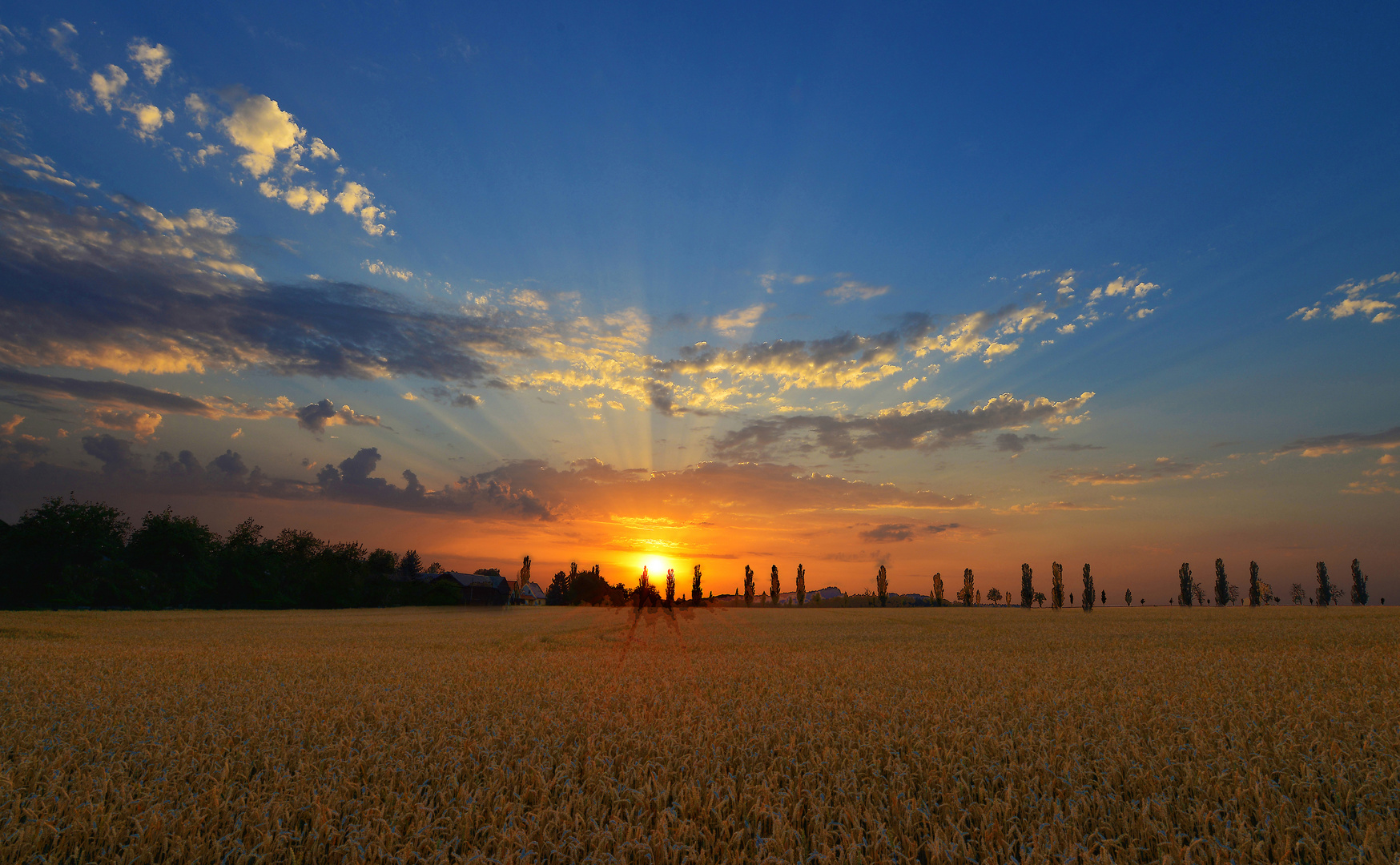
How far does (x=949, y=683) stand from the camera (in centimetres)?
1141

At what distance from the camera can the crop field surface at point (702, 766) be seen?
4617 mm

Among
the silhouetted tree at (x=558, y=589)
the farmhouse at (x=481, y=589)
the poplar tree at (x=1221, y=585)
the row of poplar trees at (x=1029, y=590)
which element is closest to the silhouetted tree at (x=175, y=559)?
the farmhouse at (x=481, y=589)

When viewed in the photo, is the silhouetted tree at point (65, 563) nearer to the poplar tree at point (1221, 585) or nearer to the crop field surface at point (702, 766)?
the crop field surface at point (702, 766)

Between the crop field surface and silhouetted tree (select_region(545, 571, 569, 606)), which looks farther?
silhouetted tree (select_region(545, 571, 569, 606))

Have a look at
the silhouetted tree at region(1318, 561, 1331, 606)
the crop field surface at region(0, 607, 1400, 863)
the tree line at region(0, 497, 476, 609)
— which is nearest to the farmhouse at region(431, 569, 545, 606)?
the tree line at region(0, 497, 476, 609)

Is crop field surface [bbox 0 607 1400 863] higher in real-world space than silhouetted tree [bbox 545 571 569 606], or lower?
higher

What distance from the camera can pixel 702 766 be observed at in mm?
6227

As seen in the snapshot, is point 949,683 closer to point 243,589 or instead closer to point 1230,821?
point 1230,821

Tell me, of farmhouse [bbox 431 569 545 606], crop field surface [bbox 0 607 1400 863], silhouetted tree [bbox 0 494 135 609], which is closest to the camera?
crop field surface [bbox 0 607 1400 863]

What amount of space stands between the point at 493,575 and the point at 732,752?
124m

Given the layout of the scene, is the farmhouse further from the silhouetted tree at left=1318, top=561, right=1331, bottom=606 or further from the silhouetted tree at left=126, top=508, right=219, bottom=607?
the silhouetted tree at left=1318, top=561, right=1331, bottom=606

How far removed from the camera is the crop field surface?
4.62 m

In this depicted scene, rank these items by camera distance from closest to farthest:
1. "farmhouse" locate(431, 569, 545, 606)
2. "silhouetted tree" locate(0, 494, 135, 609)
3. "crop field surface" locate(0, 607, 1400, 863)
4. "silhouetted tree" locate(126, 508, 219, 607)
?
"crop field surface" locate(0, 607, 1400, 863)
"silhouetted tree" locate(0, 494, 135, 609)
"silhouetted tree" locate(126, 508, 219, 607)
"farmhouse" locate(431, 569, 545, 606)

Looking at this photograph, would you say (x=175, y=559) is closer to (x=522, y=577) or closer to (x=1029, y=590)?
(x=522, y=577)
